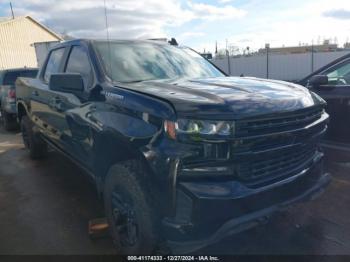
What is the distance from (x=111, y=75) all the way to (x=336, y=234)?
2.59 metres

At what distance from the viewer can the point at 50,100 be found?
176 inches

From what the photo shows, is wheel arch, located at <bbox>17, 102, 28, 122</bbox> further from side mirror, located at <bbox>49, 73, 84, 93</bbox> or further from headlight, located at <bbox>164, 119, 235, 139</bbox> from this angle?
headlight, located at <bbox>164, 119, 235, 139</bbox>

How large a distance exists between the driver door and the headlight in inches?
104

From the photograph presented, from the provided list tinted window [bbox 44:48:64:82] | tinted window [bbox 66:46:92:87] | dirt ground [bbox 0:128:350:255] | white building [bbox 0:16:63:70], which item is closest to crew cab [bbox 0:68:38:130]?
dirt ground [bbox 0:128:350:255]

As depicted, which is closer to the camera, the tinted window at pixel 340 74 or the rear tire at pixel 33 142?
the tinted window at pixel 340 74

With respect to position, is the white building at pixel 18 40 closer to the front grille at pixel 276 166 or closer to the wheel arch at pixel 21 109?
the wheel arch at pixel 21 109

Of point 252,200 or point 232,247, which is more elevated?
point 252,200

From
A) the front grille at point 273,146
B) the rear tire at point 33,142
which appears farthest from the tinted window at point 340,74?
the rear tire at point 33,142

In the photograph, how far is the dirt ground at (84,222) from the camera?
10.4 feet

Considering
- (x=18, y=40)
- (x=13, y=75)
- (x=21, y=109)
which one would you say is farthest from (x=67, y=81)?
(x=18, y=40)

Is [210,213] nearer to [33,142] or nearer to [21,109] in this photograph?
[33,142]

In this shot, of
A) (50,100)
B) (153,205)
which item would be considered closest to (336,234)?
(153,205)

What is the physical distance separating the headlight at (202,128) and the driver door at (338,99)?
8.70 feet

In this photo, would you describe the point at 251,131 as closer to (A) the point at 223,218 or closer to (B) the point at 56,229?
(A) the point at 223,218
